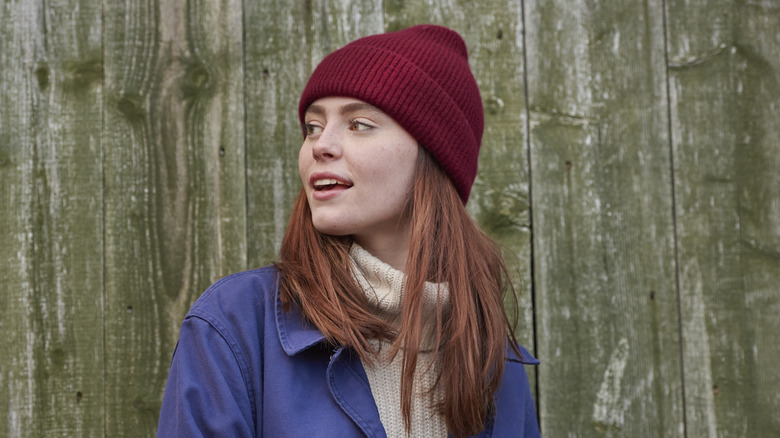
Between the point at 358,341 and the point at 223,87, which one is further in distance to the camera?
the point at 223,87

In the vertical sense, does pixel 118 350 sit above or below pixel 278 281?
below

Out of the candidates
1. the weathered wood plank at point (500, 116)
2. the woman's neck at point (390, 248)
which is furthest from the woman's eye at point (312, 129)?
the weathered wood plank at point (500, 116)

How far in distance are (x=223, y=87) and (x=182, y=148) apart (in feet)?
0.74

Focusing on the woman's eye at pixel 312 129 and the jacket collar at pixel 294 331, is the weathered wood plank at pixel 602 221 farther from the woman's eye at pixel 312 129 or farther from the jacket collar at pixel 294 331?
the jacket collar at pixel 294 331

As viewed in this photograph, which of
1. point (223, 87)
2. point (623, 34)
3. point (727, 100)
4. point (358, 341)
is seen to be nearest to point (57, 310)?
point (223, 87)

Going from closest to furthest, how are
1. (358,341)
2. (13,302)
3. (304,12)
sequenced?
1. (358,341)
2. (13,302)
3. (304,12)

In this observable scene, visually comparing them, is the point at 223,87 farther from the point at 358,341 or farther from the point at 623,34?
the point at 623,34

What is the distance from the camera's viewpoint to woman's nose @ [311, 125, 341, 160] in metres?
1.68

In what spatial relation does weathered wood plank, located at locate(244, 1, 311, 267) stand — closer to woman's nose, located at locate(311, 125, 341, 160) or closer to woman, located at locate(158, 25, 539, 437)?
woman, located at locate(158, 25, 539, 437)

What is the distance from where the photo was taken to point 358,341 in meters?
1.59

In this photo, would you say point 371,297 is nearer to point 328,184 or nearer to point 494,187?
point 328,184

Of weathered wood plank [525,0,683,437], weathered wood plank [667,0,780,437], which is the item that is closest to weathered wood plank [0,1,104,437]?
weathered wood plank [525,0,683,437]

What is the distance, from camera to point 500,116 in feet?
7.56

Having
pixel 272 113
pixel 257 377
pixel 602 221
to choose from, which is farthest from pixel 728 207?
pixel 257 377
